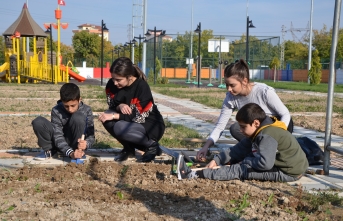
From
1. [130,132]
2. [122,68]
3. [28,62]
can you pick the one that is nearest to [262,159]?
[130,132]

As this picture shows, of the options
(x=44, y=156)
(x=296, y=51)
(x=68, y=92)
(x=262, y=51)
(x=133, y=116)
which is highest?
(x=296, y=51)

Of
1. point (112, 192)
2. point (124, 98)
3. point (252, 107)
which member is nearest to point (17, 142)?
point (124, 98)

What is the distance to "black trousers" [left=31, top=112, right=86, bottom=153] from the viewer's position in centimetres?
549

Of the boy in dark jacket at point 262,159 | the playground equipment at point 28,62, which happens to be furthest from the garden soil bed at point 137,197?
the playground equipment at point 28,62

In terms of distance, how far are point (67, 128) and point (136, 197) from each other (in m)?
2.05

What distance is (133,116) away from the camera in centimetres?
566

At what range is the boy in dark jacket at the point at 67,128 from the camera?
215 inches

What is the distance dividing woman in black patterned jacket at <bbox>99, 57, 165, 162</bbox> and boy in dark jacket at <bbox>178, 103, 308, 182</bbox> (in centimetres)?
113

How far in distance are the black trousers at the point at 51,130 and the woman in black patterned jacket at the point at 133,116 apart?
0.27 meters

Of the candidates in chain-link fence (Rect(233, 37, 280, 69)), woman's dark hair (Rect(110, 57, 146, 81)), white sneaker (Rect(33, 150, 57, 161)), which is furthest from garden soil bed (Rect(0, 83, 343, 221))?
chain-link fence (Rect(233, 37, 280, 69))

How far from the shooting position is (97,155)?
597 cm

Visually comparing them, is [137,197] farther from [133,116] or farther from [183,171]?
[133,116]

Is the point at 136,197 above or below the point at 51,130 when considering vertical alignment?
below

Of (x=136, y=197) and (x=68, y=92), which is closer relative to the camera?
(x=136, y=197)
